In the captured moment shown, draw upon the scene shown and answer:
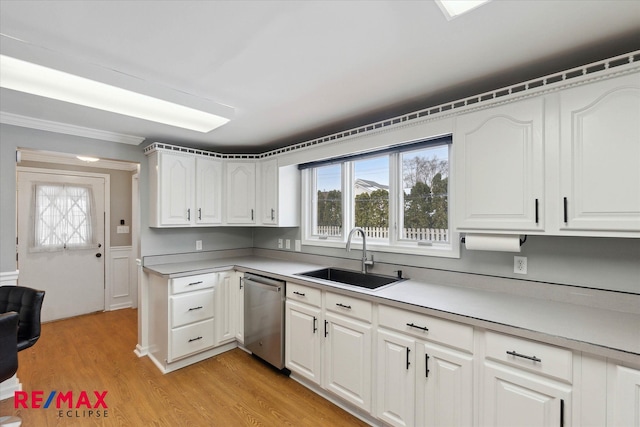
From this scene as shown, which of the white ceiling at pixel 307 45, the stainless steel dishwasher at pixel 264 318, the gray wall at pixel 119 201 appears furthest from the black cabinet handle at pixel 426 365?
the gray wall at pixel 119 201

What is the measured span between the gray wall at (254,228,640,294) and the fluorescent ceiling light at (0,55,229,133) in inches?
90.0

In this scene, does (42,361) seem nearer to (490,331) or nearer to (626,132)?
(490,331)

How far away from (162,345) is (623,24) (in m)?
3.86

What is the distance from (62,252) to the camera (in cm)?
403

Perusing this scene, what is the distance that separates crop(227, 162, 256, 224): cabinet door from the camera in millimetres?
3512

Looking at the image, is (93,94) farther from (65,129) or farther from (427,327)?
(427,327)

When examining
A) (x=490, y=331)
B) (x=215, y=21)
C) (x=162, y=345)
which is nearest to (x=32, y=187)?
(x=162, y=345)

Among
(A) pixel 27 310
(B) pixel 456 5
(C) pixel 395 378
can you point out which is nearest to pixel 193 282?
(A) pixel 27 310

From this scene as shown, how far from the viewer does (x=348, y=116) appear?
2564mm

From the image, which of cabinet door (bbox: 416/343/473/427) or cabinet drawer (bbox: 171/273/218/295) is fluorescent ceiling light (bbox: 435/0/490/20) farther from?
cabinet drawer (bbox: 171/273/218/295)

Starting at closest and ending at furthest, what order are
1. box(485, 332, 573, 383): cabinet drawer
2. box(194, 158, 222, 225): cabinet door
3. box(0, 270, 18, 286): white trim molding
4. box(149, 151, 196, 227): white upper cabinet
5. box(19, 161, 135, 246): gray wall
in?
box(485, 332, 573, 383): cabinet drawer → box(0, 270, 18, 286): white trim molding → box(149, 151, 196, 227): white upper cabinet → box(194, 158, 222, 225): cabinet door → box(19, 161, 135, 246): gray wall

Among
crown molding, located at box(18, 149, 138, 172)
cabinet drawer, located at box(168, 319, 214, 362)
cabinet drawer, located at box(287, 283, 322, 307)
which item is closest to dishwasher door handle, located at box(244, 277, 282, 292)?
cabinet drawer, located at box(287, 283, 322, 307)

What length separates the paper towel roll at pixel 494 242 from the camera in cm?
173

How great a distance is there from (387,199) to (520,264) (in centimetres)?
116
